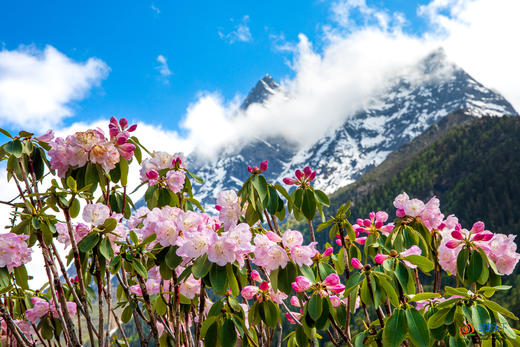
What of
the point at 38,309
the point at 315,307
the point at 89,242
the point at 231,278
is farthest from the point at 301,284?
the point at 38,309

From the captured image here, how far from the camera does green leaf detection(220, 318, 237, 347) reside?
1770mm

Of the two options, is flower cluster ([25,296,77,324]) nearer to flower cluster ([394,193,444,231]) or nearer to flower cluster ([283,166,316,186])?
flower cluster ([283,166,316,186])

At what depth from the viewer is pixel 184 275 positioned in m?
1.81

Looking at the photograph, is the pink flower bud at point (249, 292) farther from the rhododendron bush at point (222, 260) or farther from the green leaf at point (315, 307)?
the green leaf at point (315, 307)

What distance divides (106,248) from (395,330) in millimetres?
1445

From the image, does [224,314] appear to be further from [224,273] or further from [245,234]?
[245,234]

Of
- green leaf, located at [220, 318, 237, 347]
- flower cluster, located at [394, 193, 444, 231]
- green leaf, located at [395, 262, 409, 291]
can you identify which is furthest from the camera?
flower cluster, located at [394, 193, 444, 231]

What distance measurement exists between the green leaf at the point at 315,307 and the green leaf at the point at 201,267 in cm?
57

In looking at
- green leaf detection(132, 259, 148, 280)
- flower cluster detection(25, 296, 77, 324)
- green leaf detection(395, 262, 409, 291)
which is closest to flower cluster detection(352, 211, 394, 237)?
green leaf detection(395, 262, 409, 291)

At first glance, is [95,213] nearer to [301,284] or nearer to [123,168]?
[123,168]

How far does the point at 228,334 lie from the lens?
179 cm

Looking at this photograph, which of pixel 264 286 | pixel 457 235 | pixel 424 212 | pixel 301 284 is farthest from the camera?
pixel 424 212

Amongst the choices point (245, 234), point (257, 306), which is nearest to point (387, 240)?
point (257, 306)

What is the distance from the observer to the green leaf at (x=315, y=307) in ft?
6.11
